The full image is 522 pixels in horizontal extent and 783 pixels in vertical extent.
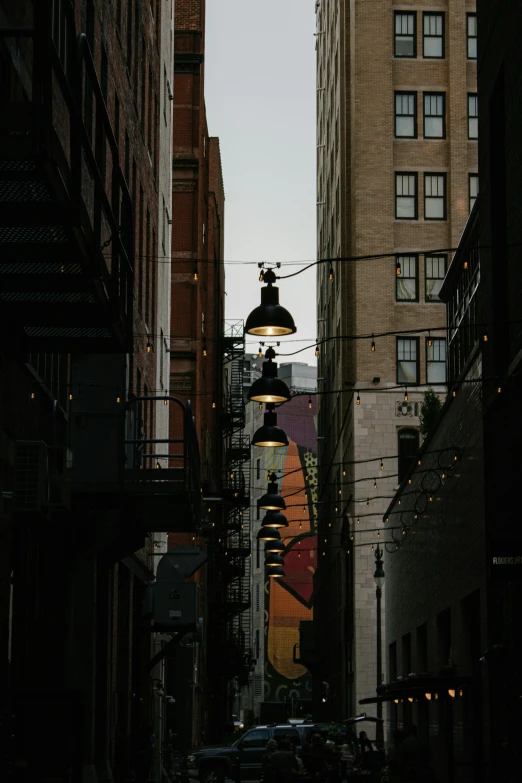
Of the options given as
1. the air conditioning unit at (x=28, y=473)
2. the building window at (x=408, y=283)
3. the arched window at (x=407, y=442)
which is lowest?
the air conditioning unit at (x=28, y=473)

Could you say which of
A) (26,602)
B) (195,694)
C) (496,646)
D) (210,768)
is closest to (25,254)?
(26,602)

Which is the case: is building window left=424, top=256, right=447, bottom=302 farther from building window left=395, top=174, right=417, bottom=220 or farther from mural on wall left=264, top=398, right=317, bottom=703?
mural on wall left=264, top=398, right=317, bottom=703

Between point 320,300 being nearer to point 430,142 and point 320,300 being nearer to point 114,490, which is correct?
point 430,142

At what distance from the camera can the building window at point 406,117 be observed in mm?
54438

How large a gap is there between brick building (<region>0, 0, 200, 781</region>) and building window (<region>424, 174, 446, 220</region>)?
831 inches

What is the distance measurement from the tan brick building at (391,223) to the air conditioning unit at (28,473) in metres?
36.4

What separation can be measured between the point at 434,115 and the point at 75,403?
37718mm

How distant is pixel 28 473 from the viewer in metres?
14.2

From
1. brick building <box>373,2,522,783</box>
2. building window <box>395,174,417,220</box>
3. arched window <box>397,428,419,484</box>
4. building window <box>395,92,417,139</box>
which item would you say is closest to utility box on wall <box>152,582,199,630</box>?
brick building <box>373,2,522,783</box>

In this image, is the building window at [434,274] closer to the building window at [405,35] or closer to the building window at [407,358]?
the building window at [407,358]

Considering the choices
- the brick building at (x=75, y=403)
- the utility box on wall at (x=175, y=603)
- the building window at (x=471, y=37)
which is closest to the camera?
the brick building at (x=75, y=403)

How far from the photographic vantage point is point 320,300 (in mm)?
84375

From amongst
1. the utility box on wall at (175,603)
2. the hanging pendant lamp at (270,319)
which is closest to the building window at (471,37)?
the utility box on wall at (175,603)

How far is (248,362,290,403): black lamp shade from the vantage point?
20.9 metres
